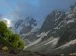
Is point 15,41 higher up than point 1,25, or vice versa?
point 1,25

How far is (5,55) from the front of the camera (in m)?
35.9

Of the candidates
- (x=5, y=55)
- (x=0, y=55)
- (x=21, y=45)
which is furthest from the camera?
(x=21, y=45)


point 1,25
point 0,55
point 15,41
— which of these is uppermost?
point 1,25

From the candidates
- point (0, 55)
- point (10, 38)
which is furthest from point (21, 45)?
point (0, 55)

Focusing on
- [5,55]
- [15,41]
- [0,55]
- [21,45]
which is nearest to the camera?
[5,55]

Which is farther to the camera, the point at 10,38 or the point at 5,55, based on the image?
the point at 10,38

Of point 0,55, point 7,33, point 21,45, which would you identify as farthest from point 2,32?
point 0,55

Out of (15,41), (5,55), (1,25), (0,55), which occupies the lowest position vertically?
(5,55)

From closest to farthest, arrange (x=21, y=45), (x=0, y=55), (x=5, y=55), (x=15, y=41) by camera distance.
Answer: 1. (x=5, y=55)
2. (x=0, y=55)
3. (x=15, y=41)
4. (x=21, y=45)

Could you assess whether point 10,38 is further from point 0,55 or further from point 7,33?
point 0,55

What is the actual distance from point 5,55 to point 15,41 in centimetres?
8998

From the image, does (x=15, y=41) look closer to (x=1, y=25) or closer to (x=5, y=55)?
(x=1, y=25)

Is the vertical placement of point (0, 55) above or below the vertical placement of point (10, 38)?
below

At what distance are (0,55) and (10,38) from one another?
279 feet
